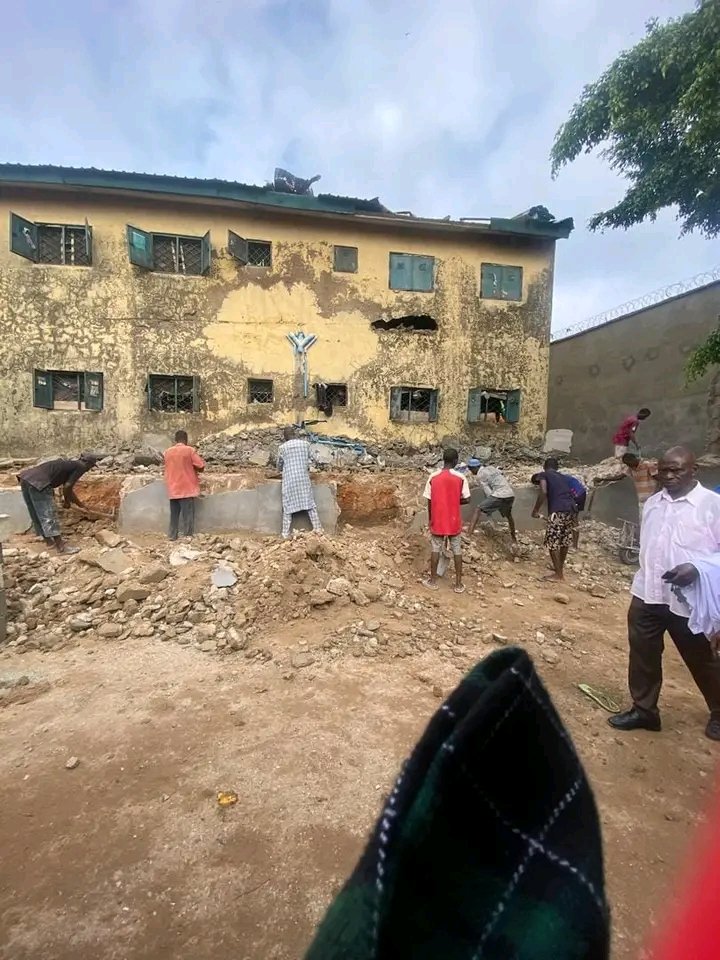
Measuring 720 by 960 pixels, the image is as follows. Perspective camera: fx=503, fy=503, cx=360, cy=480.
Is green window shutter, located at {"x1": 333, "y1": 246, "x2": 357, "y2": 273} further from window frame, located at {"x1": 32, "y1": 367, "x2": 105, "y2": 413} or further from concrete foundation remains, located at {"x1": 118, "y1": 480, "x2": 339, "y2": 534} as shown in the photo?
Answer: concrete foundation remains, located at {"x1": 118, "y1": 480, "x2": 339, "y2": 534}

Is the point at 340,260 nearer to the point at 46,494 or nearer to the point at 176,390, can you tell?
the point at 176,390

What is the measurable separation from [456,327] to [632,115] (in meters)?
5.79

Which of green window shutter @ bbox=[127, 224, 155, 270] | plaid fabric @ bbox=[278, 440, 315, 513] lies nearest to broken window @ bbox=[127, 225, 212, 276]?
green window shutter @ bbox=[127, 224, 155, 270]

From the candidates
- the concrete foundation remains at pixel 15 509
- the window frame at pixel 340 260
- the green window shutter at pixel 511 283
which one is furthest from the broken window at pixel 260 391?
the green window shutter at pixel 511 283

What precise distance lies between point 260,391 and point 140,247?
407cm

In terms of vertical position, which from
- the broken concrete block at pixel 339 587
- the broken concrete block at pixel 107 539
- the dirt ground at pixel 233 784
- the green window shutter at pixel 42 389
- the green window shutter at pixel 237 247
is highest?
the green window shutter at pixel 237 247

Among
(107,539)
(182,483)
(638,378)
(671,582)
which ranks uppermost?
(638,378)

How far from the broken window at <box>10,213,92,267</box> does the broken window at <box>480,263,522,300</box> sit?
373 inches

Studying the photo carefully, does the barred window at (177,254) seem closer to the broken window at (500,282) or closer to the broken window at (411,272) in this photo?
the broken window at (411,272)

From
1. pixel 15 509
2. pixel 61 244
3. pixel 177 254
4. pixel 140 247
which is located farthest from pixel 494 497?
pixel 61 244

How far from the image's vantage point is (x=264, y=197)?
11.6m

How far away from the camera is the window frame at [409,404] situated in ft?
41.9

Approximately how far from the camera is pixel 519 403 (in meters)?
13.2

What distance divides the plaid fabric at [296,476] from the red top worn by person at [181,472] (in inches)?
45.0
